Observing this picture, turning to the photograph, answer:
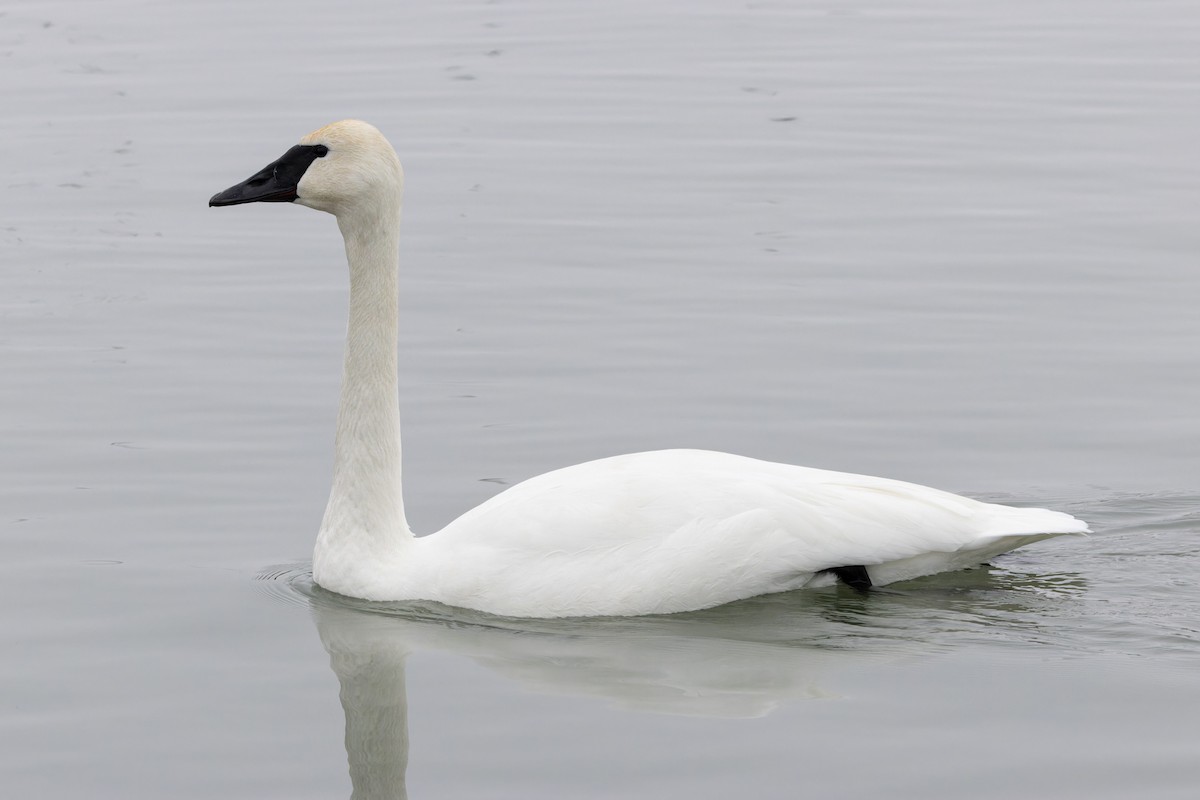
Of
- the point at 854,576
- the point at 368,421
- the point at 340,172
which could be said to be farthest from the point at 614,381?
the point at 854,576

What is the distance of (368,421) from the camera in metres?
7.98

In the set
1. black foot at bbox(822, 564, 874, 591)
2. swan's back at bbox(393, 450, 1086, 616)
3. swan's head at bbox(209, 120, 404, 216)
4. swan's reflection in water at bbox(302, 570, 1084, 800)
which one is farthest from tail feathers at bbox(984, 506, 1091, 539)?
swan's head at bbox(209, 120, 404, 216)

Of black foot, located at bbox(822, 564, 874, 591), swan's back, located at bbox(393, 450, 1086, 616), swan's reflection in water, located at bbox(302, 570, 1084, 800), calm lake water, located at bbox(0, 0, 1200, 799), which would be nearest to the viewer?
calm lake water, located at bbox(0, 0, 1200, 799)

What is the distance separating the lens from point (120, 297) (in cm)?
1213

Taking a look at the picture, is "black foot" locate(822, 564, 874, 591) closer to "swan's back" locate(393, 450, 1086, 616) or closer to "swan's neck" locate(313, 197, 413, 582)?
"swan's back" locate(393, 450, 1086, 616)

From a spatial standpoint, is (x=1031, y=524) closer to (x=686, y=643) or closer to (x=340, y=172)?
(x=686, y=643)

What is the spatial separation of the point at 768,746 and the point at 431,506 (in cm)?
302

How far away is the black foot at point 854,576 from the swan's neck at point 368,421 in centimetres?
165

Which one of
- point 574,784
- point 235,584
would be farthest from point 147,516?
point 574,784

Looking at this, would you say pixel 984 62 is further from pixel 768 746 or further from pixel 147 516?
pixel 768 746

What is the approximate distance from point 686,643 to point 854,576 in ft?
2.69

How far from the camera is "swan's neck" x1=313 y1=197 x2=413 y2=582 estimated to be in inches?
307

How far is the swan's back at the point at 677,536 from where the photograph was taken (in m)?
7.30

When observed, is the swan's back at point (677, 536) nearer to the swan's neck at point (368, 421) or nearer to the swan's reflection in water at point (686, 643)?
the swan's reflection in water at point (686, 643)
